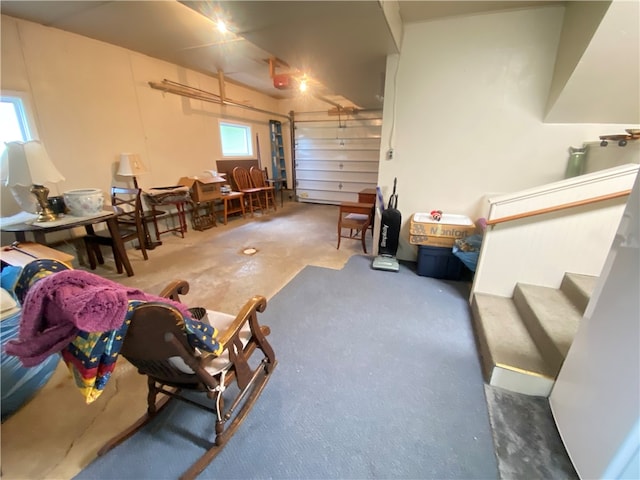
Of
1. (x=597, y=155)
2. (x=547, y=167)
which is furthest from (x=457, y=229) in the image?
(x=597, y=155)

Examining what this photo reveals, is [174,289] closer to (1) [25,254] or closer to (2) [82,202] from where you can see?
(1) [25,254]

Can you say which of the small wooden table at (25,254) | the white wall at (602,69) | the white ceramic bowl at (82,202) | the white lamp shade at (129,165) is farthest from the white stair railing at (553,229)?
the white lamp shade at (129,165)

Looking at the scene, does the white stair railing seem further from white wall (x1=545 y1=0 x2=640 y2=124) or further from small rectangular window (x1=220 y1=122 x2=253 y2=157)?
small rectangular window (x1=220 y1=122 x2=253 y2=157)

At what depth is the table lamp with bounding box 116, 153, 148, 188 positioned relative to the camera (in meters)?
3.52

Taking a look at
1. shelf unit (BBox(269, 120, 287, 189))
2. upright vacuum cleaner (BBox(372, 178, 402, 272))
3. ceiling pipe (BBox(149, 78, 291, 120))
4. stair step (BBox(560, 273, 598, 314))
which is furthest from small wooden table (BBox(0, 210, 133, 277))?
shelf unit (BBox(269, 120, 287, 189))

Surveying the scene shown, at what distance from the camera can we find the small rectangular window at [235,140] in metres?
5.64

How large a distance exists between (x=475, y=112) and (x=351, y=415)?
9.70 feet

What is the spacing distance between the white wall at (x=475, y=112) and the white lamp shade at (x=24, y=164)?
3.28 meters

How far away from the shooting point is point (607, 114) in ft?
7.41

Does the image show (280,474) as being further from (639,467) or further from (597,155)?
(597,155)

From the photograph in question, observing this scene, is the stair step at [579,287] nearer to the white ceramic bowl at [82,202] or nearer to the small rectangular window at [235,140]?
the white ceramic bowl at [82,202]

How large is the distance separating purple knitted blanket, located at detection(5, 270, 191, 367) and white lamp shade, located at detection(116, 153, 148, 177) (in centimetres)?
353

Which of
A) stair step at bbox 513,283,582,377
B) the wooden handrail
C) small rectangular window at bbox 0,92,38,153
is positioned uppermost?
small rectangular window at bbox 0,92,38,153

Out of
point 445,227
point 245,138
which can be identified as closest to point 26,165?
point 445,227
